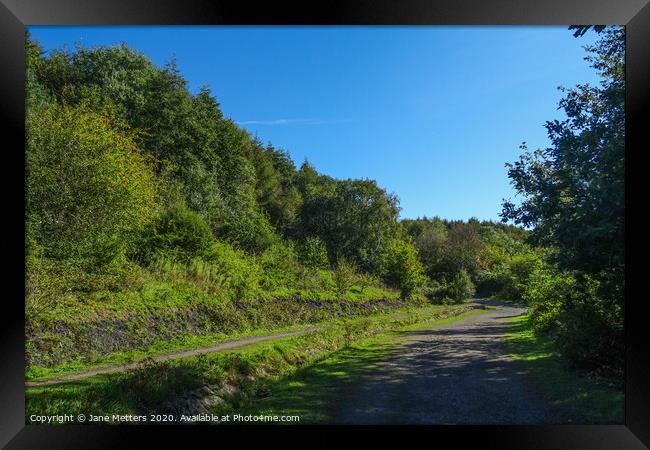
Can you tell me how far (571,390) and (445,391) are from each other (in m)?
1.58

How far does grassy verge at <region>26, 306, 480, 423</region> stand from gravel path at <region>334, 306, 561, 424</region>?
156cm

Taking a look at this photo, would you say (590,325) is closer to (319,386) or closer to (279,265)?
(319,386)

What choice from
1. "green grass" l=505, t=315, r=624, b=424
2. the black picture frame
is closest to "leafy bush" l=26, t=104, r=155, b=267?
the black picture frame

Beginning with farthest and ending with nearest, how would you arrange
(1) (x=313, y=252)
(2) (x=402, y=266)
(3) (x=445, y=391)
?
(2) (x=402, y=266) < (1) (x=313, y=252) < (3) (x=445, y=391)

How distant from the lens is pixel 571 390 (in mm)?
4789

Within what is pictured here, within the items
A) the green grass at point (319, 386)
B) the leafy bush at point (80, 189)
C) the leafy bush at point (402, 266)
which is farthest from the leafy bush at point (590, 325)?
the leafy bush at point (80, 189)

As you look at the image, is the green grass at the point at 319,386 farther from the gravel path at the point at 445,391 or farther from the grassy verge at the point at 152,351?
the grassy verge at the point at 152,351

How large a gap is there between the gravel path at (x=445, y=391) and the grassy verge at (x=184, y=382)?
1.56 metres

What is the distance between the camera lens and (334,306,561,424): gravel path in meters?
4.37
